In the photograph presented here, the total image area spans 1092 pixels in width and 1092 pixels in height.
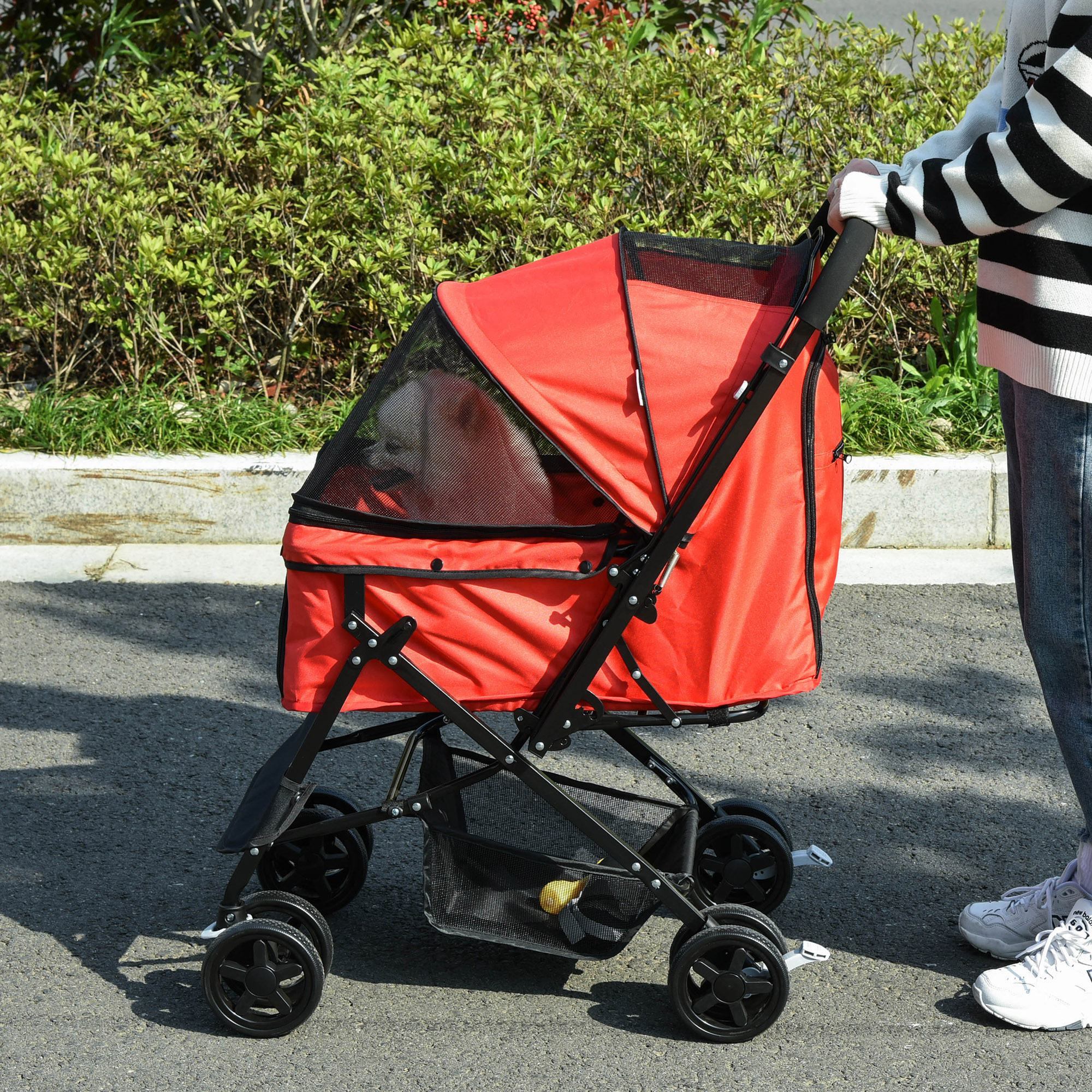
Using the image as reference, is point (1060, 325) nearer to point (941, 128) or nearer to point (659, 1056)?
point (659, 1056)

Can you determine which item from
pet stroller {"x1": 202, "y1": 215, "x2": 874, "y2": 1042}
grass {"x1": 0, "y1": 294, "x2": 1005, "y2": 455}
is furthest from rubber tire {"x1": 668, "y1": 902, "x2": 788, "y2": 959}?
grass {"x1": 0, "y1": 294, "x2": 1005, "y2": 455}

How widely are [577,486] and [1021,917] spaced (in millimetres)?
1191

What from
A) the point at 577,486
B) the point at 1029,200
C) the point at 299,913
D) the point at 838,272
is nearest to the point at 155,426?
the point at 299,913

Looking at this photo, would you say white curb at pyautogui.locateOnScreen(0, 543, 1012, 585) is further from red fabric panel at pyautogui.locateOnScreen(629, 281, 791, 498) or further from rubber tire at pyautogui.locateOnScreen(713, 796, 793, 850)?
red fabric panel at pyautogui.locateOnScreen(629, 281, 791, 498)

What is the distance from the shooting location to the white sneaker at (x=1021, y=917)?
2.58 m

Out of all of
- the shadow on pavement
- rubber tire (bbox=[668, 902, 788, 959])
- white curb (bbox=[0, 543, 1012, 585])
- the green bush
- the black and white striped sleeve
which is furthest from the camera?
the green bush

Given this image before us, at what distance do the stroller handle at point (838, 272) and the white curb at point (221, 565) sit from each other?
7.80 ft

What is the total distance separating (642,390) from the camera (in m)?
2.21

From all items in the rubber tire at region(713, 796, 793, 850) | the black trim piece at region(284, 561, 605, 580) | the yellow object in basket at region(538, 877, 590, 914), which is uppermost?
the black trim piece at region(284, 561, 605, 580)

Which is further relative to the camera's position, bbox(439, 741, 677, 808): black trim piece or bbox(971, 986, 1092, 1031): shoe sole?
bbox(439, 741, 677, 808): black trim piece

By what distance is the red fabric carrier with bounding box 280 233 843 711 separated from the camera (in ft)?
7.32

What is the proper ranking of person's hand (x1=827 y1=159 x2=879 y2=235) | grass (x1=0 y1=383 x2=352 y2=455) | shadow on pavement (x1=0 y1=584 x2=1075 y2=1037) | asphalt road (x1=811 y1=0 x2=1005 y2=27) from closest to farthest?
person's hand (x1=827 y1=159 x2=879 y2=235), shadow on pavement (x1=0 y1=584 x2=1075 y2=1037), grass (x1=0 y1=383 x2=352 y2=455), asphalt road (x1=811 y1=0 x2=1005 y2=27)

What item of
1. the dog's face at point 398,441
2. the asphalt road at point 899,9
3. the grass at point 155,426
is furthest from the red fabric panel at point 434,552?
the asphalt road at point 899,9

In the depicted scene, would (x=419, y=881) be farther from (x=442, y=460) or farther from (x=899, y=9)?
(x=899, y=9)
